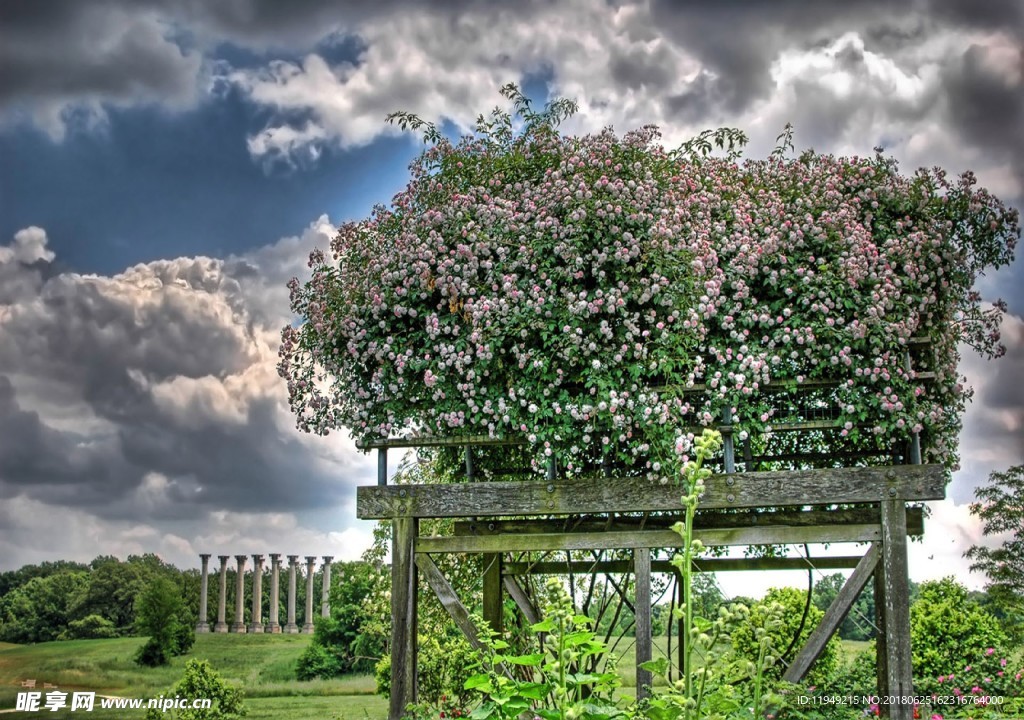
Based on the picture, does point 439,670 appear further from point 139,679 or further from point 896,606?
point 139,679

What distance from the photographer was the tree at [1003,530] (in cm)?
2542

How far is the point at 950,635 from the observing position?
12.7 m

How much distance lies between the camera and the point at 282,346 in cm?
866

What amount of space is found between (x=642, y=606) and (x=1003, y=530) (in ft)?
73.6

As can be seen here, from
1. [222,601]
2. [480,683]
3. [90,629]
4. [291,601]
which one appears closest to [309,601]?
[291,601]

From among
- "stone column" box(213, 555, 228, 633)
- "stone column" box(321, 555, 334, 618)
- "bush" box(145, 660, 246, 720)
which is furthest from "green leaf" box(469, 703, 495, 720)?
"stone column" box(213, 555, 228, 633)

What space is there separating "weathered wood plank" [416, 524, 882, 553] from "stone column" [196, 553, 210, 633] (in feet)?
96.6

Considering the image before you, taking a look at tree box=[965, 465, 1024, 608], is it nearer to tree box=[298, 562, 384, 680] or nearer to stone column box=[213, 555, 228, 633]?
tree box=[298, 562, 384, 680]

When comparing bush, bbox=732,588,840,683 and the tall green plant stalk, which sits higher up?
the tall green plant stalk

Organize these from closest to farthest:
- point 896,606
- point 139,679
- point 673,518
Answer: point 896,606 → point 673,518 → point 139,679

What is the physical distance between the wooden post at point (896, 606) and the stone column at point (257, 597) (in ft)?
105

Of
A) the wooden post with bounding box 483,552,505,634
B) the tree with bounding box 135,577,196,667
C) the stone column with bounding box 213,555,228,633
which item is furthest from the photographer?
the stone column with bounding box 213,555,228,633

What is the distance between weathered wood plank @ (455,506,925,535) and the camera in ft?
26.2

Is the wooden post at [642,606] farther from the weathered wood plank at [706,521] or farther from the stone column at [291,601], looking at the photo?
the stone column at [291,601]
